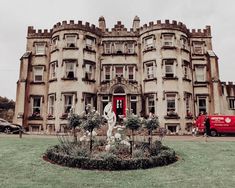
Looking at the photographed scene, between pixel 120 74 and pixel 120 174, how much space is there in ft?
75.2

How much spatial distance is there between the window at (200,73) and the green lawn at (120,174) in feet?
66.4

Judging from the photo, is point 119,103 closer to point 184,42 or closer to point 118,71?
point 118,71

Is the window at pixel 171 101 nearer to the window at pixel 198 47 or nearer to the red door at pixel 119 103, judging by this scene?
the red door at pixel 119 103

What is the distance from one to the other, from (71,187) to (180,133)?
22084 mm

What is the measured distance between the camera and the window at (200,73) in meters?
33.0

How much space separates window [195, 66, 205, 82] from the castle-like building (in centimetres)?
13

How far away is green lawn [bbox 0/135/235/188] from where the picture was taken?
9.00 metres

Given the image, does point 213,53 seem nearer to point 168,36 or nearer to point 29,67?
point 168,36

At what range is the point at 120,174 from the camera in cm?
1037

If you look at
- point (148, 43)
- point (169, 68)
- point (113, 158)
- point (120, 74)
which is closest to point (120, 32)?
point (148, 43)

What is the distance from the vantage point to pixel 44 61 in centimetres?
3322

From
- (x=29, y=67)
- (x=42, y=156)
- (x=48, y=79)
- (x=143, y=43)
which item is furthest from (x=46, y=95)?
(x=42, y=156)

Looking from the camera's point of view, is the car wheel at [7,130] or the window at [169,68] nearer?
the car wheel at [7,130]

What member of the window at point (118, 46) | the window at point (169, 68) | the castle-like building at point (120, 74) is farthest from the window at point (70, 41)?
the window at point (169, 68)
